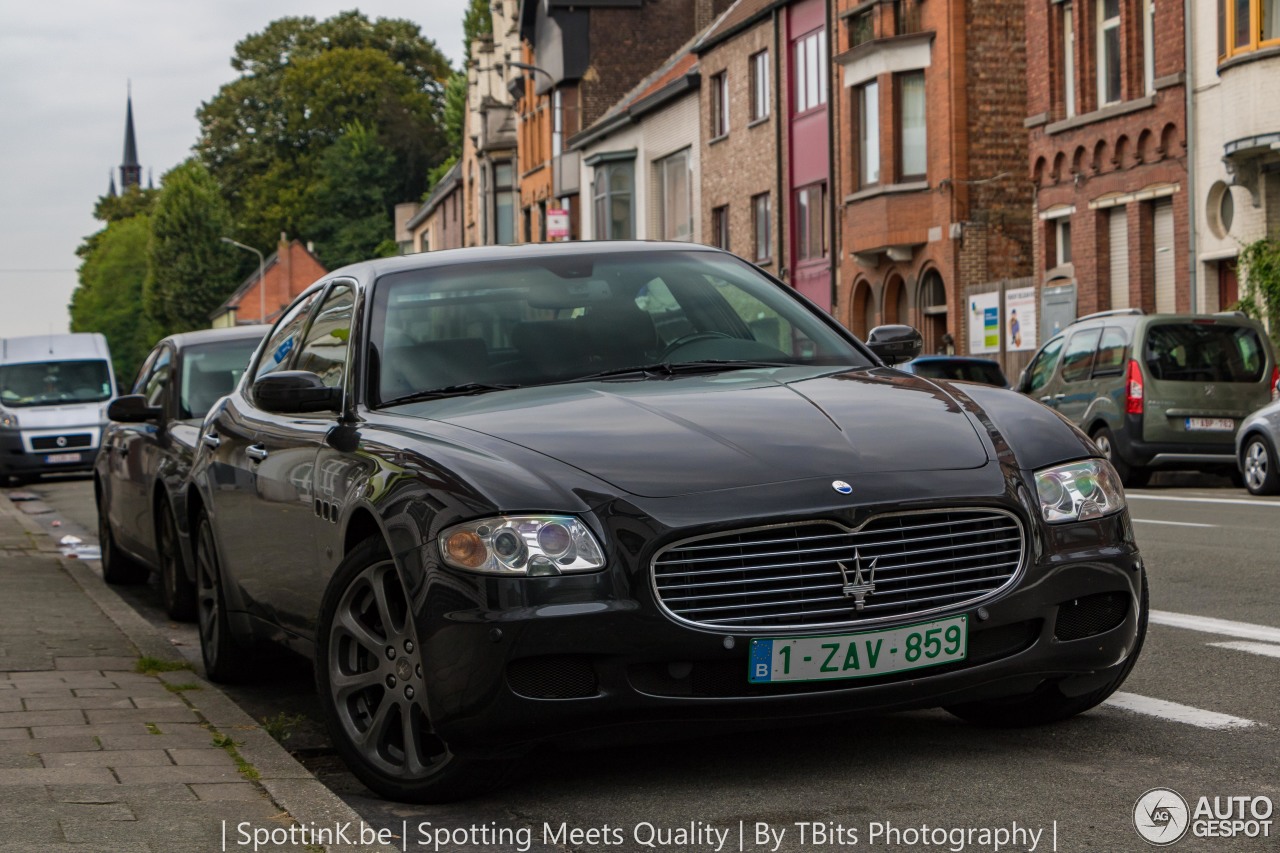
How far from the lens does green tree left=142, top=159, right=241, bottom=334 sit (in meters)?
113

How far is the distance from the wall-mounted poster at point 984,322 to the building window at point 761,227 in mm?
10304

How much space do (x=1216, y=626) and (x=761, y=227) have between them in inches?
1521

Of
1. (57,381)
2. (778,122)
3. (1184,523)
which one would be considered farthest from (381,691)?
(778,122)

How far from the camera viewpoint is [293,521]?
21.9ft

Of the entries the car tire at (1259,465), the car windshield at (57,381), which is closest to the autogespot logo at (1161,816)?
the car tire at (1259,465)

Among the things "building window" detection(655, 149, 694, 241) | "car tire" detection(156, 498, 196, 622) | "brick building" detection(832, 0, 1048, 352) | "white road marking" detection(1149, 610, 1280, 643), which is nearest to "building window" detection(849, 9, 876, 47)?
"brick building" detection(832, 0, 1048, 352)

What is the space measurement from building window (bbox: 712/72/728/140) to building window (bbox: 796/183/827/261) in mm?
5549

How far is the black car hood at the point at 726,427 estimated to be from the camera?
534cm

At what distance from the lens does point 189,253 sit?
114 meters

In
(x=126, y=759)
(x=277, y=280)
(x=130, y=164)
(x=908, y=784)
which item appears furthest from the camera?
(x=130, y=164)

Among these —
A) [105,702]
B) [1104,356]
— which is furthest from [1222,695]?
[1104,356]

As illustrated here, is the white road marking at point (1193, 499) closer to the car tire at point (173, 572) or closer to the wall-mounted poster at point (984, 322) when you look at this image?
the car tire at point (173, 572)

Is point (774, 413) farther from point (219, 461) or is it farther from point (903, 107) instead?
point (903, 107)

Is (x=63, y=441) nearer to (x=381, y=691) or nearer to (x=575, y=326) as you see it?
(x=575, y=326)
